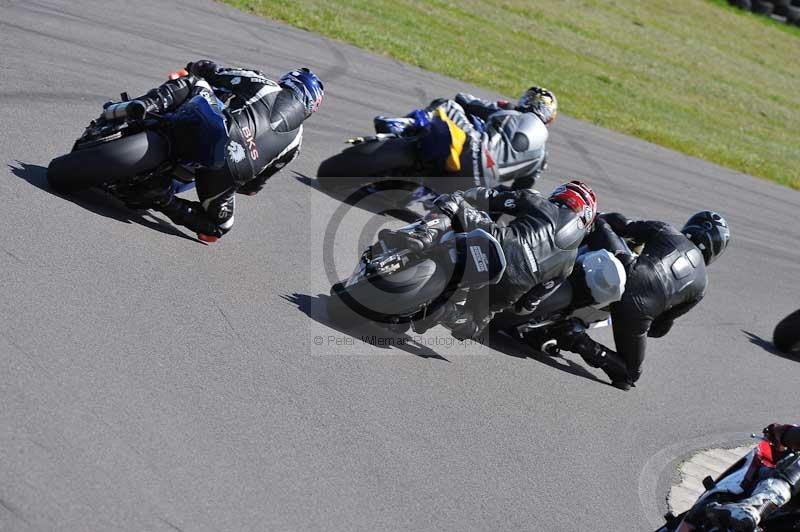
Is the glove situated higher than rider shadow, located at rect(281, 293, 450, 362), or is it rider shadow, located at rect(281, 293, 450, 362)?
the glove

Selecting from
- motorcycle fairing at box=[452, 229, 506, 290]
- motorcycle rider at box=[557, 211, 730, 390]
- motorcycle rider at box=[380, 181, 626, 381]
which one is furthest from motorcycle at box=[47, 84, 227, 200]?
motorcycle rider at box=[557, 211, 730, 390]

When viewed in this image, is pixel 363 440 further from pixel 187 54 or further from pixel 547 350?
pixel 187 54

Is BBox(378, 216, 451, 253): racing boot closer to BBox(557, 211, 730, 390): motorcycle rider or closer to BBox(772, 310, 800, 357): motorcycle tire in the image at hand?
BBox(557, 211, 730, 390): motorcycle rider

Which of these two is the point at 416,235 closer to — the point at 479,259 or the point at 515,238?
the point at 479,259

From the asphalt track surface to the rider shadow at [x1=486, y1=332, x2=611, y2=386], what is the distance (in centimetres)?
4

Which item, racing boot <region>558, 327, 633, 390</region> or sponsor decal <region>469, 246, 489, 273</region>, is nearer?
sponsor decal <region>469, 246, 489, 273</region>

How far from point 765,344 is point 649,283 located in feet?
10.6

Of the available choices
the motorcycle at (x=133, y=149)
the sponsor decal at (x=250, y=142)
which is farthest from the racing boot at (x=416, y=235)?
the motorcycle at (x=133, y=149)

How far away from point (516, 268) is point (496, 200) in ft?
2.30

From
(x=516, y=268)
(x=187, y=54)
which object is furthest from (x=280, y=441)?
(x=187, y=54)

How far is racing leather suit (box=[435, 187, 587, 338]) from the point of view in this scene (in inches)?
275

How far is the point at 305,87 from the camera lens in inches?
302

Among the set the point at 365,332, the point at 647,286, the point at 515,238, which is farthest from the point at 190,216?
the point at 647,286

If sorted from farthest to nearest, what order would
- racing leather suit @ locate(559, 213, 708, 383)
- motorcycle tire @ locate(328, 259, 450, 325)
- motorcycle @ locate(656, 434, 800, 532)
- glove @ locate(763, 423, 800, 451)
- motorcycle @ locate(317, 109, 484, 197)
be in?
1. motorcycle @ locate(317, 109, 484, 197)
2. racing leather suit @ locate(559, 213, 708, 383)
3. motorcycle tire @ locate(328, 259, 450, 325)
4. glove @ locate(763, 423, 800, 451)
5. motorcycle @ locate(656, 434, 800, 532)
